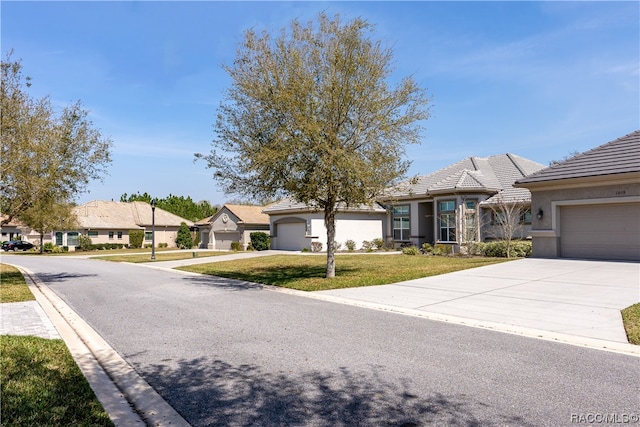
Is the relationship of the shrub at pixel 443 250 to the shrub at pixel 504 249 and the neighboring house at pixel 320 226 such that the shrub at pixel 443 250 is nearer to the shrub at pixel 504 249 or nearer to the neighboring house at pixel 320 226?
the shrub at pixel 504 249

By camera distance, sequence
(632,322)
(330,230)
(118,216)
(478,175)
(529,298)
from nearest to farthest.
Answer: (632,322)
(529,298)
(330,230)
(478,175)
(118,216)

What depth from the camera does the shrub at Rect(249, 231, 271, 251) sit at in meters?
38.5

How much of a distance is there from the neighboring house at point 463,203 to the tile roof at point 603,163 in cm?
388

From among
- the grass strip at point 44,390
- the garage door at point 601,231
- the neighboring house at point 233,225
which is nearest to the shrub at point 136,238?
the neighboring house at point 233,225

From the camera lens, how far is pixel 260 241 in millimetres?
38469

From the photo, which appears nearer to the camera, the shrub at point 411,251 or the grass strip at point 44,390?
the grass strip at point 44,390

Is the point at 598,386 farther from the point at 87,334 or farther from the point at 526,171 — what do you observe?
the point at 526,171

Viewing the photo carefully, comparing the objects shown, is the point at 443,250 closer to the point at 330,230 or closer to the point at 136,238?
the point at 330,230

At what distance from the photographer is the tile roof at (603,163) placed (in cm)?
1784

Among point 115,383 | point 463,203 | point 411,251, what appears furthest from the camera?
point 411,251

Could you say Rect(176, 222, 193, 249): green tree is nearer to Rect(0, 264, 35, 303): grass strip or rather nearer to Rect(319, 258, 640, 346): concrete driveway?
Rect(0, 264, 35, 303): grass strip

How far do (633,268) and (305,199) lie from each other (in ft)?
39.1

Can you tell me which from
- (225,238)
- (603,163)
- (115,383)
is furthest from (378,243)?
(115,383)

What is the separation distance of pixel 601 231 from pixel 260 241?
26368mm
